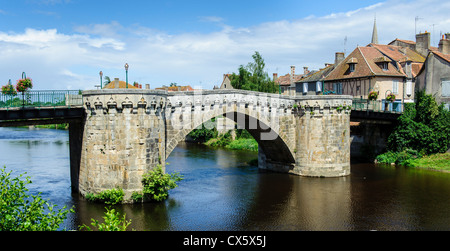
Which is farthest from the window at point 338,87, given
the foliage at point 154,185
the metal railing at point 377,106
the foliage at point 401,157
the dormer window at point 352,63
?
the foliage at point 154,185

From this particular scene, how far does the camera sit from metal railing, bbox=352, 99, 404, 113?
3519cm

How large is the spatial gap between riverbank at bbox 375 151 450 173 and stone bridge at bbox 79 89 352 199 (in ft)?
27.2

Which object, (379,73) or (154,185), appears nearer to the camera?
(154,185)

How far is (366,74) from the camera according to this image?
41406 mm

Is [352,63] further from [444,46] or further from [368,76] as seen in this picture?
[444,46]

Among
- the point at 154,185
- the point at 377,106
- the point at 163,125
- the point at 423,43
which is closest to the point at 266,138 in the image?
the point at 163,125

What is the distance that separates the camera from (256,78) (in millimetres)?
54219

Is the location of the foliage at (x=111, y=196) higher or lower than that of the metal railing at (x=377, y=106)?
lower

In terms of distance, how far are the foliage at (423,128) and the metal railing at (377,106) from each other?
1.40m

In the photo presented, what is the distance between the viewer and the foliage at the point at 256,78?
53438mm

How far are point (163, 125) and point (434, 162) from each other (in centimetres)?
2443

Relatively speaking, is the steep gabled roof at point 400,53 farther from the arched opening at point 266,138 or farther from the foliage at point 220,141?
the arched opening at point 266,138
